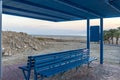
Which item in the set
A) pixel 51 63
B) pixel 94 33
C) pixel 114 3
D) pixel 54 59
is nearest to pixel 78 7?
pixel 114 3

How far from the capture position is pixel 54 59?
6.60m

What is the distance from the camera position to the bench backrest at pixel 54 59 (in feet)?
18.9

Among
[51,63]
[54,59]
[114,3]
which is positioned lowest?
[51,63]

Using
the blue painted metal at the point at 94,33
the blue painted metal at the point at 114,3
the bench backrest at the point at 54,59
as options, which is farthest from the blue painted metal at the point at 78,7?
the bench backrest at the point at 54,59

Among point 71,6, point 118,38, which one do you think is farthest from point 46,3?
point 118,38

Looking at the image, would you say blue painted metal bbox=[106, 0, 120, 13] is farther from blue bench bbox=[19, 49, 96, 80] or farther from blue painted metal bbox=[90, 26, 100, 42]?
blue bench bbox=[19, 49, 96, 80]

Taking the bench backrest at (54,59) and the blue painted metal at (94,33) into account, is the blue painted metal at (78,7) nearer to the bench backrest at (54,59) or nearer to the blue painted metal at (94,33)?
the blue painted metal at (94,33)

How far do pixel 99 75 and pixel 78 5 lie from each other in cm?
292

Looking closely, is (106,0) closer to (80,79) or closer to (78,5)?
(78,5)

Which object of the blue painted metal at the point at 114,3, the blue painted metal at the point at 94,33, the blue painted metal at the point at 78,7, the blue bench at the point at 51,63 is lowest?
the blue bench at the point at 51,63

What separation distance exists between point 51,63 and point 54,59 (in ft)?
0.79

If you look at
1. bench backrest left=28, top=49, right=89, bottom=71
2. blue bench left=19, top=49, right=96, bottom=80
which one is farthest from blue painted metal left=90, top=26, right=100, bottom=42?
blue bench left=19, top=49, right=96, bottom=80

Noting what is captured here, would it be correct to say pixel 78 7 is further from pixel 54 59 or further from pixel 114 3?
pixel 54 59

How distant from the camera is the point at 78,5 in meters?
8.45
